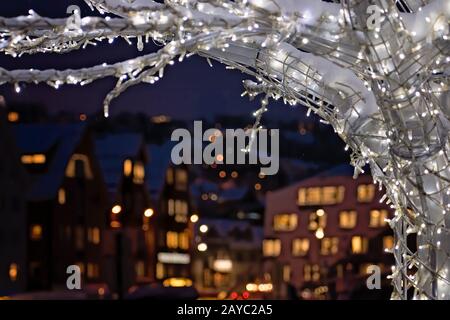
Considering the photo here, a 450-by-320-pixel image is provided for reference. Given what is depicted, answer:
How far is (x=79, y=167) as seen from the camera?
2180cm

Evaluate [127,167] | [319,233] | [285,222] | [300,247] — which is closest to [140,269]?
[127,167]

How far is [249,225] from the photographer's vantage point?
23266 mm

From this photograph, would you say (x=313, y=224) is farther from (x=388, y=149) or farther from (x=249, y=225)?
(x=388, y=149)

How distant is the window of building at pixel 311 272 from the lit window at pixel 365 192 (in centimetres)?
161

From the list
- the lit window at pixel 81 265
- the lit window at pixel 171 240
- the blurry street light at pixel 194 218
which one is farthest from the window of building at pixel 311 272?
the lit window at pixel 81 265

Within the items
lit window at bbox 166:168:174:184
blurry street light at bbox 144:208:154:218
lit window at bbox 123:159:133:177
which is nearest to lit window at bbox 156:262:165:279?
blurry street light at bbox 144:208:154:218

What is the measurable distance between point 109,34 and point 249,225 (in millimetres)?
19094

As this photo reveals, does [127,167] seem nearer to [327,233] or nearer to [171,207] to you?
[171,207]

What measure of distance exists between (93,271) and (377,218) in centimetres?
562

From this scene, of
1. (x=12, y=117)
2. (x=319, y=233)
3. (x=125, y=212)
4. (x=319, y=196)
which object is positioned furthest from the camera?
(x=125, y=212)

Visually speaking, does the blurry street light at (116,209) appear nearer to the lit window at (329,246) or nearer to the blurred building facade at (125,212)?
the blurred building facade at (125,212)

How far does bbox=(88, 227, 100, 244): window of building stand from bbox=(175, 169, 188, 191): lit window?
2.34 m

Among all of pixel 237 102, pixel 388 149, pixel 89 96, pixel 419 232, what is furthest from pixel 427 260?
pixel 89 96
